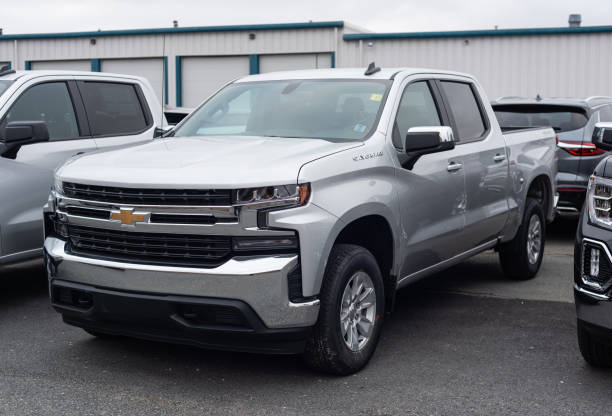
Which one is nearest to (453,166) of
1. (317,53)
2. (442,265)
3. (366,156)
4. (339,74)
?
(442,265)

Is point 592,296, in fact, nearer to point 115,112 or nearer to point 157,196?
point 157,196

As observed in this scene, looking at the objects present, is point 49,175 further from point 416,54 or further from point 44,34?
point 44,34

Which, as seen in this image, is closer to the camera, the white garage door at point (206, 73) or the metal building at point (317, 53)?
the metal building at point (317, 53)

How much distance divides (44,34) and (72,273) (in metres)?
25.1

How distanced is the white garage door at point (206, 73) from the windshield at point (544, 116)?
16206 millimetres

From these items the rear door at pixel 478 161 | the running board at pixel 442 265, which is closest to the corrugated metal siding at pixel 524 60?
the rear door at pixel 478 161

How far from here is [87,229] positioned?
4.55m

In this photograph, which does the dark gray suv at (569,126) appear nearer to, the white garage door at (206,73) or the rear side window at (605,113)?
the rear side window at (605,113)

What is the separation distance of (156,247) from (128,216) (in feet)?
0.75

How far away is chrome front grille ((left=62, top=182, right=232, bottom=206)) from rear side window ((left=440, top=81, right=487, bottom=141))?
8.58ft

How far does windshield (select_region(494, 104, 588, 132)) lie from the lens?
9.73 m

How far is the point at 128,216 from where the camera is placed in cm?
430

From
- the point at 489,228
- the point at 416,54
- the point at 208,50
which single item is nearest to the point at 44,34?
the point at 208,50

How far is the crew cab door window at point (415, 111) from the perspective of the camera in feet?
17.7
